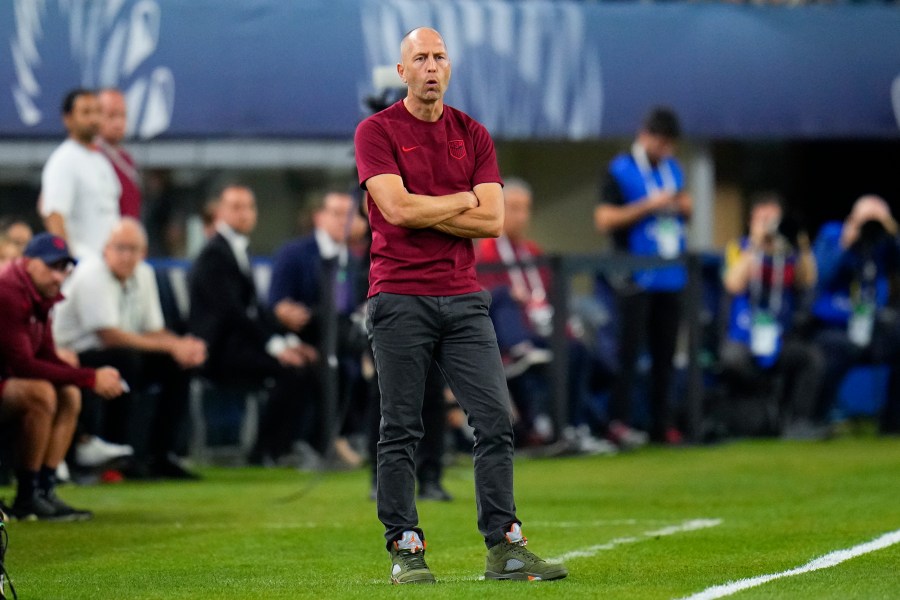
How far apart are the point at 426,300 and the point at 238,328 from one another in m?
5.89

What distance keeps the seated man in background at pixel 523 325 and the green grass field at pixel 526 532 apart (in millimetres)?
830

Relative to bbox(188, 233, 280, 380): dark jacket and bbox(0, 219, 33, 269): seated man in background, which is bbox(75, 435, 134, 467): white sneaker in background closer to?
bbox(0, 219, 33, 269): seated man in background

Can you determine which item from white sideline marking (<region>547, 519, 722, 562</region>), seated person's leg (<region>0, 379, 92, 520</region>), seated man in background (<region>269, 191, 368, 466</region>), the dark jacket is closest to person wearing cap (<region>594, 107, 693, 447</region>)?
seated man in background (<region>269, 191, 368, 466</region>)

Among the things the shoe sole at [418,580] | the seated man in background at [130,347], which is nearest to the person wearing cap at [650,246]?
the seated man in background at [130,347]

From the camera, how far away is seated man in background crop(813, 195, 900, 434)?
13453 mm

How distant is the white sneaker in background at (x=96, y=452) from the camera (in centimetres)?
1024

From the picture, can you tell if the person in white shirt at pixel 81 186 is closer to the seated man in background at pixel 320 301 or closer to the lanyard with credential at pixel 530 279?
the seated man in background at pixel 320 301

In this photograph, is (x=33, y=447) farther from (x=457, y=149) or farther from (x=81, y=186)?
(x=457, y=149)

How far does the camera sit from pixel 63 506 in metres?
8.46

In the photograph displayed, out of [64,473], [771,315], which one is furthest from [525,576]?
[771,315]

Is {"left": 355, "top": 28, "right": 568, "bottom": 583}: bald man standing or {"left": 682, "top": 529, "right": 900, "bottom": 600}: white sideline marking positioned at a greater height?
{"left": 355, "top": 28, "right": 568, "bottom": 583}: bald man standing

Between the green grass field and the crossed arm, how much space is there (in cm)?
120

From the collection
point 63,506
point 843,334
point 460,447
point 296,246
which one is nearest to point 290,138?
point 296,246

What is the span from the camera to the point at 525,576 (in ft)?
19.3
